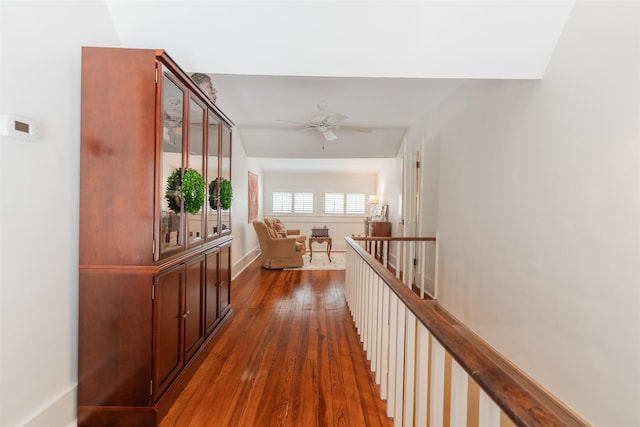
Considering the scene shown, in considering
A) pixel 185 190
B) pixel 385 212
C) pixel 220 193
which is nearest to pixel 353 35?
pixel 185 190

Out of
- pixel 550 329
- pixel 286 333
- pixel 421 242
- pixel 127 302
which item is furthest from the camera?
pixel 421 242

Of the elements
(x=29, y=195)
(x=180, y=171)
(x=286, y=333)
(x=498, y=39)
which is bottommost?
(x=286, y=333)

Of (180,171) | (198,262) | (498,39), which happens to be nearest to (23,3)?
(180,171)

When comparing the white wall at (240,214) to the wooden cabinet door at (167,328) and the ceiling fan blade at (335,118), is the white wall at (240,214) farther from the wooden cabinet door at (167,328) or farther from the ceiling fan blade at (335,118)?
the wooden cabinet door at (167,328)

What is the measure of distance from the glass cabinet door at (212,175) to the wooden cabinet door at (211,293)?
200mm

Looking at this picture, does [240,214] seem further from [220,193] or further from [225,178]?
[220,193]

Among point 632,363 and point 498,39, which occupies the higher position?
point 498,39

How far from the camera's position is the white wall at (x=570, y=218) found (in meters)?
1.57

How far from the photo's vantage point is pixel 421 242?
4.05 m

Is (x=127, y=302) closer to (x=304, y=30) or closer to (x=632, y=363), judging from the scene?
(x=304, y=30)

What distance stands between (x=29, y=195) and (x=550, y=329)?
318 cm

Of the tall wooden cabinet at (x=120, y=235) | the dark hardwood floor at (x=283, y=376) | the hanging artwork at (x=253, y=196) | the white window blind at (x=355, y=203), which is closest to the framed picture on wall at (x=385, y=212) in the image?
the white window blind at (x=355, y=203)

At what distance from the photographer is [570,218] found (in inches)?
75.7

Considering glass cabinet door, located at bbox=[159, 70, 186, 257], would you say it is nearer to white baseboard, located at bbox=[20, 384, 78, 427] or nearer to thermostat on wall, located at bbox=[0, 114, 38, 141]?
thermostat on wall, located at bbox=[0, 114, 38, 141]
